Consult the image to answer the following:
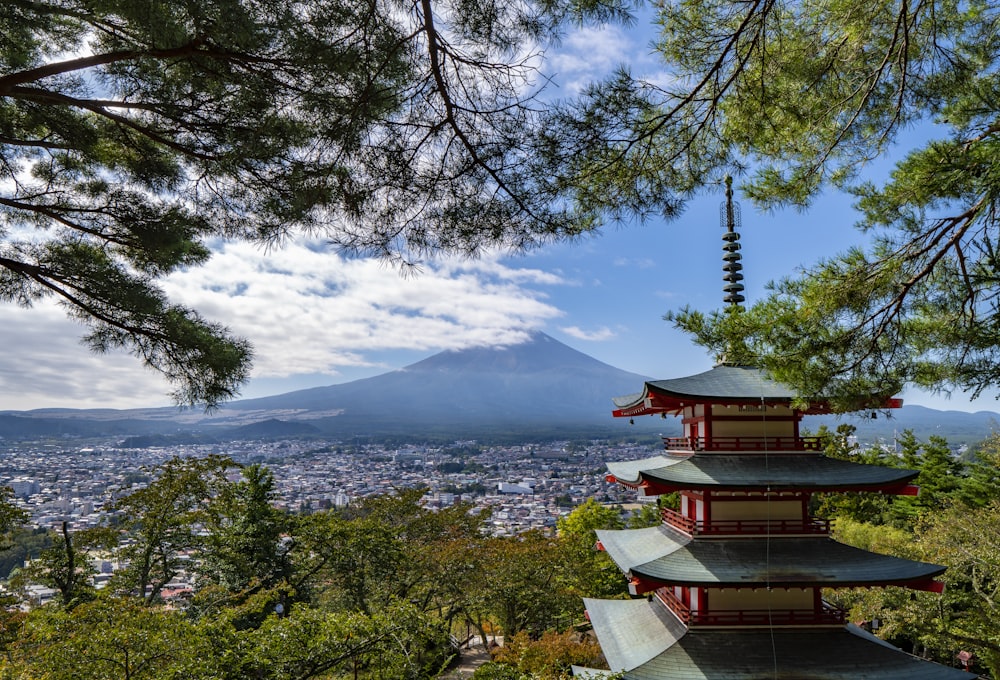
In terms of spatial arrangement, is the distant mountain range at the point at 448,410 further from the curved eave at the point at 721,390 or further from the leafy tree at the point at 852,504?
the curved eave at the point at 721,390

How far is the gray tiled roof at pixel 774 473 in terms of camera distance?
6.75 metres

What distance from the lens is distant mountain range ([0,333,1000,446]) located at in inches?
4545

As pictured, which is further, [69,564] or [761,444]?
[69,564]

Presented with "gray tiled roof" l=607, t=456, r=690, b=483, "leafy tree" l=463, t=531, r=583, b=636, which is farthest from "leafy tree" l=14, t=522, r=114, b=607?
"gray tiled roof" l=607, t=456, r=690, b=483

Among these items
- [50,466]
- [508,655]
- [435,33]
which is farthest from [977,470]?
[50,466]

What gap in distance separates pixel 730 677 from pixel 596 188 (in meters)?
5.45

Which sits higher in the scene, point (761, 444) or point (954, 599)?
point (761, 444)

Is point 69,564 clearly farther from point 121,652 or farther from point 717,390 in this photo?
point 717,390

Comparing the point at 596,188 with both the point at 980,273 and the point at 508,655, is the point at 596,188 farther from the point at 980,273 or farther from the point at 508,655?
the point at 508,655

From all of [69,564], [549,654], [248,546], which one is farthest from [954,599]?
[69,564]

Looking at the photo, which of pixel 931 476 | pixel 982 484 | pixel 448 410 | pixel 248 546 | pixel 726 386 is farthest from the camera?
pixel 448 410

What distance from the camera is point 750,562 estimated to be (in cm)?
663

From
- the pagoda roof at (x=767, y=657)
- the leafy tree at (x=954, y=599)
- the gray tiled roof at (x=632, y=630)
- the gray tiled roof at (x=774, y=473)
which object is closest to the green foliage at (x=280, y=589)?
the gray tiled roof at (x=632, y=630)

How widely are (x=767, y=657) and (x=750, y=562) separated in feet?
3.24
